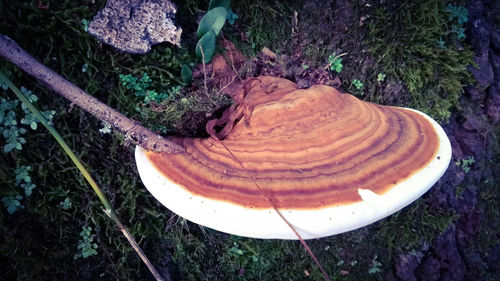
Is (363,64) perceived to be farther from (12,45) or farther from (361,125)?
(12,45)

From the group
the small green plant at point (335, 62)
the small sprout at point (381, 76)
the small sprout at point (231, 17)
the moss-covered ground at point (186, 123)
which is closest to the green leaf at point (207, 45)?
the moss-covered ground at point (186, 123)

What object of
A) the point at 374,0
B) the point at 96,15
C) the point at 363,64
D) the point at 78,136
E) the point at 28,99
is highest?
the point at 374,0

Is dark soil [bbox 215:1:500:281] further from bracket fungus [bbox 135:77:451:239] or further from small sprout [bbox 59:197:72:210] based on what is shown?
small sprout [bbox 59:197:72:210]

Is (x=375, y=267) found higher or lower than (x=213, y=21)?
lower

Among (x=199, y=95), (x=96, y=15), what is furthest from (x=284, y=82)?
(x=96, y=15)

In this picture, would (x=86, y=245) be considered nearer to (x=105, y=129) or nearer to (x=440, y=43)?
(x=105, y=129)

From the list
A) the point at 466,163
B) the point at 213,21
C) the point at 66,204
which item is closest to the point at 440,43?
the point at 466,163
